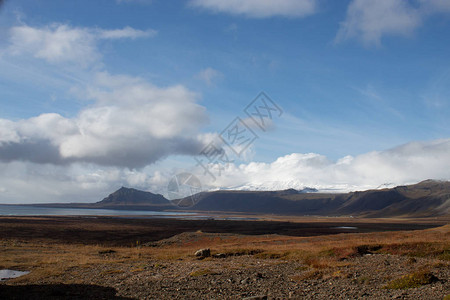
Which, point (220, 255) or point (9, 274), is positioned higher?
point (9, 274)

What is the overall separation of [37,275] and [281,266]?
53.0 feet

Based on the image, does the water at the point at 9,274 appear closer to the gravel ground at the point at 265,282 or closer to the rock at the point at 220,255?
the gravel ground at the point at 265,282

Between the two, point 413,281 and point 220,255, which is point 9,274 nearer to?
point 220,255

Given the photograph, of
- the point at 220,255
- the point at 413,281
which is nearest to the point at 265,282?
the point at 413,281

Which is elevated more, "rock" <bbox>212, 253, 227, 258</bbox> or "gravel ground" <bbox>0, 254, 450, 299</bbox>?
"gravel ground" <bbox>0, 254, 450, 299</bbox>

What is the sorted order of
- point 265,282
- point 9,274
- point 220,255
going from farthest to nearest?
point 220,255 → point 9,274 → point 265,282

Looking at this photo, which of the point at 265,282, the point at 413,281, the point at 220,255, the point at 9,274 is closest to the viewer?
the point at 413,281

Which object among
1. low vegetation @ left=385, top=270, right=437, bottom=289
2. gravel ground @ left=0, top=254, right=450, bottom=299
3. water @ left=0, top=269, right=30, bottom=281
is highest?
low vegetation @ left=385, top=270, right=437, bottom=289

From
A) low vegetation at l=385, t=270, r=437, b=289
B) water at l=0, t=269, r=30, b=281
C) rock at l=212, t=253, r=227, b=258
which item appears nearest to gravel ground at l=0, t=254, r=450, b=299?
low vegetation at l=385, t=270, r=437, b=289

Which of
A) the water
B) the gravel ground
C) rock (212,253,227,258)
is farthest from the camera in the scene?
rock (212,253,227,258)

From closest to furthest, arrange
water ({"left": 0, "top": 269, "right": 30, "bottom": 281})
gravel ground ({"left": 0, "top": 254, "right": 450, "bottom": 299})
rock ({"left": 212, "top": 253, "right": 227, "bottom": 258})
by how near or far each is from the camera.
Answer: gravel ground ({"left": 0, "top": 254, "right": 450, "bottom": 299})
water ({"left": 0, "top": 269, "right": 30, "bottom": 281})
rock ({"left": 212, "top": 253, "right": 227, "bottom": 258})

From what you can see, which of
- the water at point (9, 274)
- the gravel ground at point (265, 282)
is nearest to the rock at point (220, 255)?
the gravel ground at point (265, 282)

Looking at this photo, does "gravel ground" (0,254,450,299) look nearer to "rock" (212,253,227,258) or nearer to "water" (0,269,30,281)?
"water" (0,269,30,281)

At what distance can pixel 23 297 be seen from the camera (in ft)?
53.9
